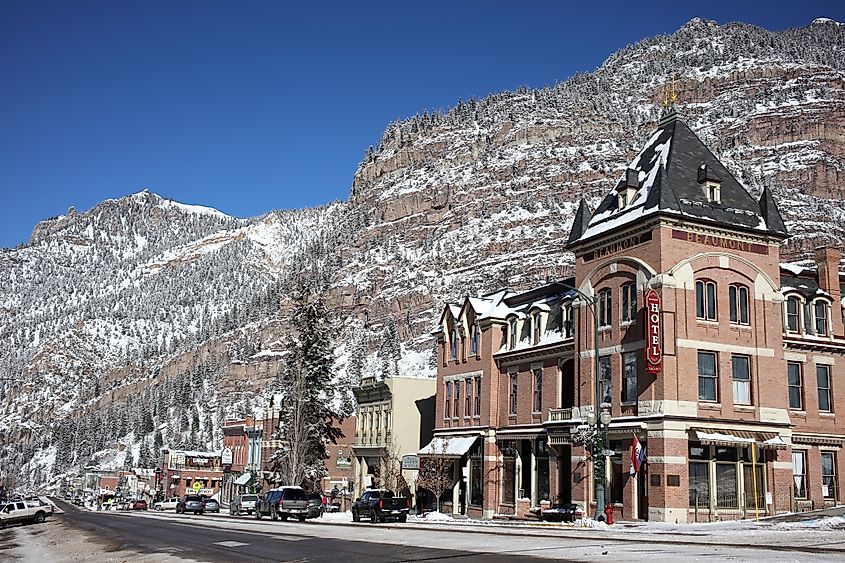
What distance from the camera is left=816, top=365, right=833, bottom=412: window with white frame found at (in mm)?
44906

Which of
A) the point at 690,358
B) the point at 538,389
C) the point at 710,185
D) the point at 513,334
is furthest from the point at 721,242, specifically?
the point at 513,334

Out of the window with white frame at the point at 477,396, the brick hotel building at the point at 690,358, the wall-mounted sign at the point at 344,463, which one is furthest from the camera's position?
the wall-mounted sign at the point at 344,463

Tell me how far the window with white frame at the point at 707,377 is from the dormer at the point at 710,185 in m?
7.26

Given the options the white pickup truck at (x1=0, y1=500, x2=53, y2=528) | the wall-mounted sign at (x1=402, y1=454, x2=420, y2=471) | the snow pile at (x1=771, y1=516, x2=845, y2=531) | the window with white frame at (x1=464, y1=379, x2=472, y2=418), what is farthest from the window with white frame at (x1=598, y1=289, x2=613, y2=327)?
the white pickup truck at (x1=0, y1=500, x2=53, y2=528)

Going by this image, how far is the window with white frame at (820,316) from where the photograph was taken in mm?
45312

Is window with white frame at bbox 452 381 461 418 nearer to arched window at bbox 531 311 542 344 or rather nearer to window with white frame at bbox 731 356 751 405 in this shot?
arched window at bbox 531 311 542 344

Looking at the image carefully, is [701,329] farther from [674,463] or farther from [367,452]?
[367,452]

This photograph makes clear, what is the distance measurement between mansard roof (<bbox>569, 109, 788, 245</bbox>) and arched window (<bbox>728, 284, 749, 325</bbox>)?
112 inches

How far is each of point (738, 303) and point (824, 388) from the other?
8007 millimetres

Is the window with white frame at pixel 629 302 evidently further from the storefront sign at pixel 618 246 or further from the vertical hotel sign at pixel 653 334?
the vertical hotel sign at pixel 653 334

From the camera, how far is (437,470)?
5506 cm

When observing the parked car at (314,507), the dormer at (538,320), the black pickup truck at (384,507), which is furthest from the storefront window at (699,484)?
the parked car at (314,507)

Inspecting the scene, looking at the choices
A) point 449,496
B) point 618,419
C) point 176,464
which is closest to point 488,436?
point 449,496

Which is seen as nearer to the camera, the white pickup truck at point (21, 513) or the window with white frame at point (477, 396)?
the window with white frame at point (477, 396)
